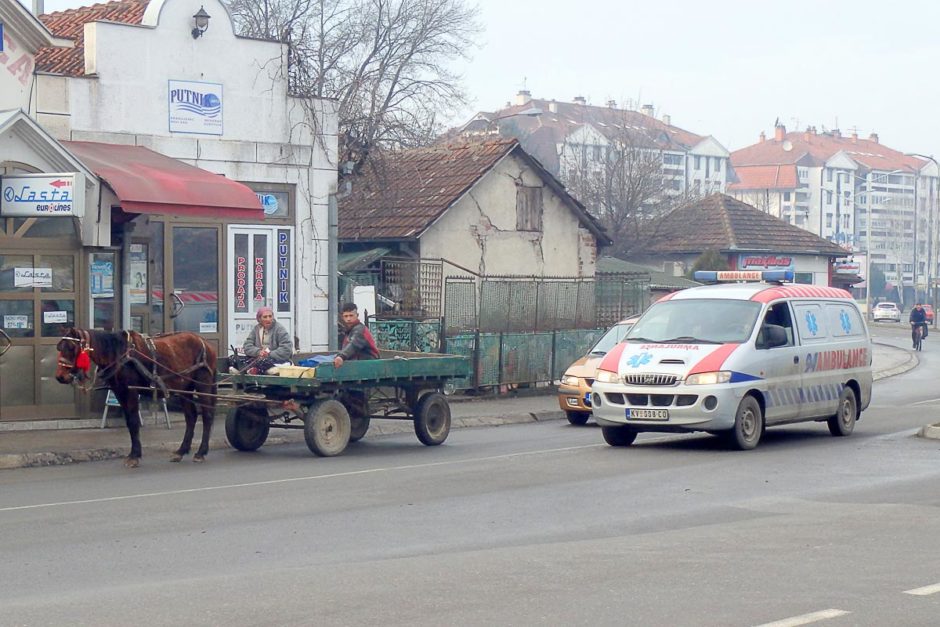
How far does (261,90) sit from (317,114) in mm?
1126

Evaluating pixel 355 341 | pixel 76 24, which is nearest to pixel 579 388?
pixel 355 341

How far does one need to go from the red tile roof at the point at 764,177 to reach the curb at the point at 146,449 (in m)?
137

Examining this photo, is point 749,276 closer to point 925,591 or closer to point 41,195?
point 41,195

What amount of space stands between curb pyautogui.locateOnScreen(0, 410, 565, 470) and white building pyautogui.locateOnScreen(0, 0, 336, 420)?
8.04 ft

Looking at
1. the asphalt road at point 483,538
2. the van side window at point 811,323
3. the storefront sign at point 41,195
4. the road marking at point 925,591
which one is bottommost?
the asphalt road at point 483,538

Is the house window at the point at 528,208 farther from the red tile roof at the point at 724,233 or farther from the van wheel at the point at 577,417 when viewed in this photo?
the red tile roof at the point at 724,233

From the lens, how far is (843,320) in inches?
716

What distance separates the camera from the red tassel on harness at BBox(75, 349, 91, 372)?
1381 centimetres

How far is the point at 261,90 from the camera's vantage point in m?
21.3

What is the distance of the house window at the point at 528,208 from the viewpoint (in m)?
33.6

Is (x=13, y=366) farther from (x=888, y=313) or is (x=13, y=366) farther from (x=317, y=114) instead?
(x=888, y=313)

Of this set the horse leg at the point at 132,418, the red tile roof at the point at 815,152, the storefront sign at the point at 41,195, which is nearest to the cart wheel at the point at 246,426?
the horse leg at the point at 132,418

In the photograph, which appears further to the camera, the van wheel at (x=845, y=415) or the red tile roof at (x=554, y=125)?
the red tile roof at (x=554, y=125)

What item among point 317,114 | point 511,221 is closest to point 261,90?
point 317,114
